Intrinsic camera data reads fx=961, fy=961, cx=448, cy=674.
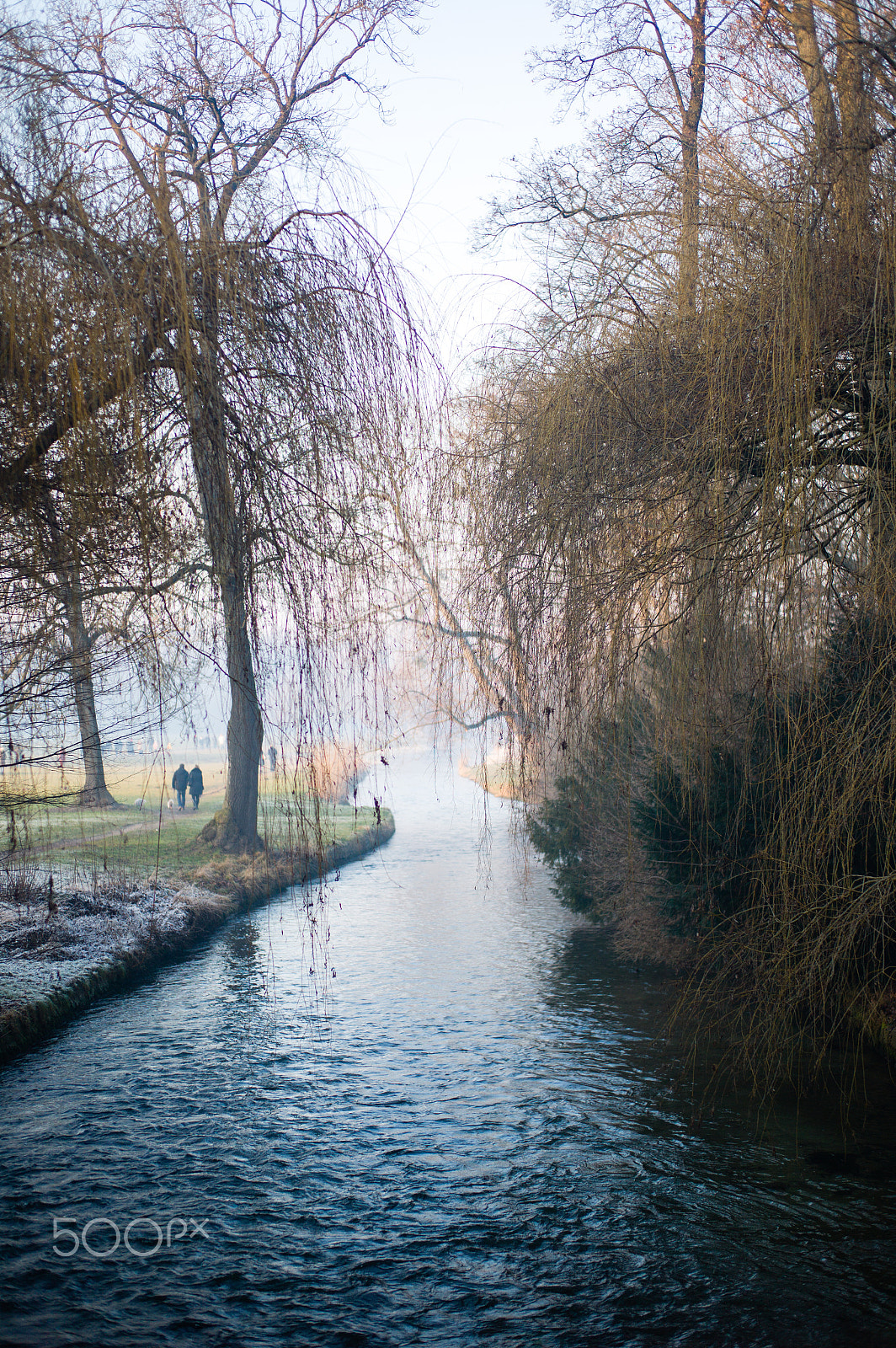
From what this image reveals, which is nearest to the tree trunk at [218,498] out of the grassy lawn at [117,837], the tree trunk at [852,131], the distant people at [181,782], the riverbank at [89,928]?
the grassy lawn at [117,837]

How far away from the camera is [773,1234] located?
4953 mm

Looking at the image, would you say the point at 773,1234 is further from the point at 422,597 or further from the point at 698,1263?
the point at 422,597

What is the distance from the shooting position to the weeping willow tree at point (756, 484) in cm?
399

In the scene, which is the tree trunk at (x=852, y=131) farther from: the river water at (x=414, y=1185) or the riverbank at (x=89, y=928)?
the riverbank at (x=89, y=928)

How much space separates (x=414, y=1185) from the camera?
5.57 m

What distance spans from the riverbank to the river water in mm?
393

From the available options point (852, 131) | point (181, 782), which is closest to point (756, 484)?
point (852, 131)

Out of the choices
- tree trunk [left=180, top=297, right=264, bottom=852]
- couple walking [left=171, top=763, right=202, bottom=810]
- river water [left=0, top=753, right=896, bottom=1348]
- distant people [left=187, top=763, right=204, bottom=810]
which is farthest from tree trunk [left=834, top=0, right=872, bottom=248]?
distant people [left=187, top=763, right=204, bottom=810]

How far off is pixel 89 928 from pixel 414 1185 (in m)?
5.99

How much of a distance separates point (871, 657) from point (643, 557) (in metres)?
1.14

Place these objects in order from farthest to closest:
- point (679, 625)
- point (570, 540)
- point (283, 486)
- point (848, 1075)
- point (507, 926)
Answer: point (507, 926)
point (848, 1075)
point (570, 540)
point (679, 625)
point (283, 486)

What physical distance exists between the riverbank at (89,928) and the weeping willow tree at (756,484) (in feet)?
10.5

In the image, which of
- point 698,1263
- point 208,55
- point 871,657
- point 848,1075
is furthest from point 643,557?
point 848,1075

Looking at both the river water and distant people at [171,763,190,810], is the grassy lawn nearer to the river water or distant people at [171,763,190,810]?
distant people at [171,763,190,810]
